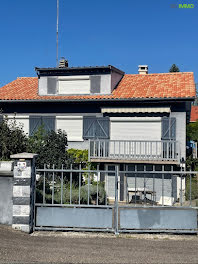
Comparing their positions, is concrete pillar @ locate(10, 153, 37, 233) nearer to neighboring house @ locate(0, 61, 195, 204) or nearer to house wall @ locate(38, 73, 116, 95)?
neighboring house @ locate(0, 61, 195, 204)

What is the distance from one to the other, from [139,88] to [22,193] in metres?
10.9

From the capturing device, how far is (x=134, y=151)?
17.2m

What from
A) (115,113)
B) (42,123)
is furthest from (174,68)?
(42,123)

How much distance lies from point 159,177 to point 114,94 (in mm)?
4609

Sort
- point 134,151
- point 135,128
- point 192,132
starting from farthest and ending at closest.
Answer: point 192,132
point 135,128
point 134,151

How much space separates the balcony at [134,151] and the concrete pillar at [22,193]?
721 centimetres

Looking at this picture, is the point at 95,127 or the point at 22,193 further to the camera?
the point at 95,127

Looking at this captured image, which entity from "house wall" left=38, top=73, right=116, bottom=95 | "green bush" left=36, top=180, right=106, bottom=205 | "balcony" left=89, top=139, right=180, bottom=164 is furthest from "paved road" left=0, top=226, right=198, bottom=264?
"house wall" left=38, top=73, right=116, bottom=95

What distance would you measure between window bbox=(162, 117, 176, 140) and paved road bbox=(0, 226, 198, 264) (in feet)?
27.2

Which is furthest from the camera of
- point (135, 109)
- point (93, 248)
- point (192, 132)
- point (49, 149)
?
point (192, 132)

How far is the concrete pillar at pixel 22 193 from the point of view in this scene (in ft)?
31.3

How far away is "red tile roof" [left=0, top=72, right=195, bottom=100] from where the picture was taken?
1787 centimetres

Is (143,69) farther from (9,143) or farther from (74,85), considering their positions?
(9,143)

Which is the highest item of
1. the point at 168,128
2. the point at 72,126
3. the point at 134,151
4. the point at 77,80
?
the point at 77,80
